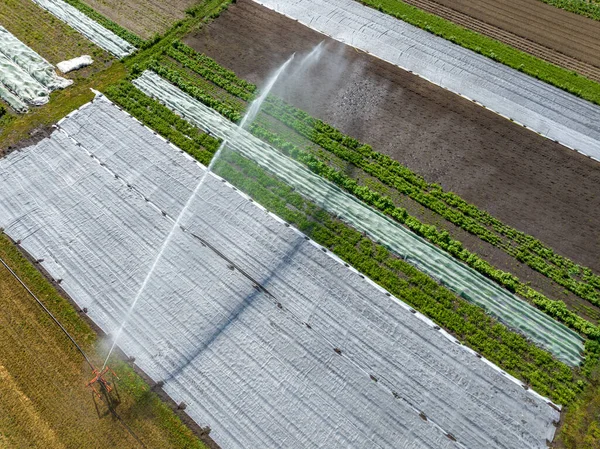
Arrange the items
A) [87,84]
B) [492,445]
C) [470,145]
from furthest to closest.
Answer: [87,84] → [470,145] → [492,445]

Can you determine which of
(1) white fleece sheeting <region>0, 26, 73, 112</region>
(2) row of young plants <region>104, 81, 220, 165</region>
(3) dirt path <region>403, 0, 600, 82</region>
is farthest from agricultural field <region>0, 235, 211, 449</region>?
(3) dirt path <region>403, 0, 600, 82</region>

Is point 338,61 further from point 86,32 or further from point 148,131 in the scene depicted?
point 86,32

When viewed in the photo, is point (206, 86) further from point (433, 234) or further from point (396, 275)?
point (396, 275)

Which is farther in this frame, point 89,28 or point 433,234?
point 89,28

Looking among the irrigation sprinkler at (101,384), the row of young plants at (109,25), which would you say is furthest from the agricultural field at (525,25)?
the irrigation sprinkler at (101,384)

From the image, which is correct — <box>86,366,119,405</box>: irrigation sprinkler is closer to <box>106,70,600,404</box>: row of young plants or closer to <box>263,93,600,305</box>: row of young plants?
<box>106,70,600,404</box>: row of young plants

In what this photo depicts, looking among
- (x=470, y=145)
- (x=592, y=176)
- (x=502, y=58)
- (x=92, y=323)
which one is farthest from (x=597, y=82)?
(x=92, y=323)

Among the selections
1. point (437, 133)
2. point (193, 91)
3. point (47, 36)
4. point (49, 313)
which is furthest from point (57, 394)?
point (47, 36)
